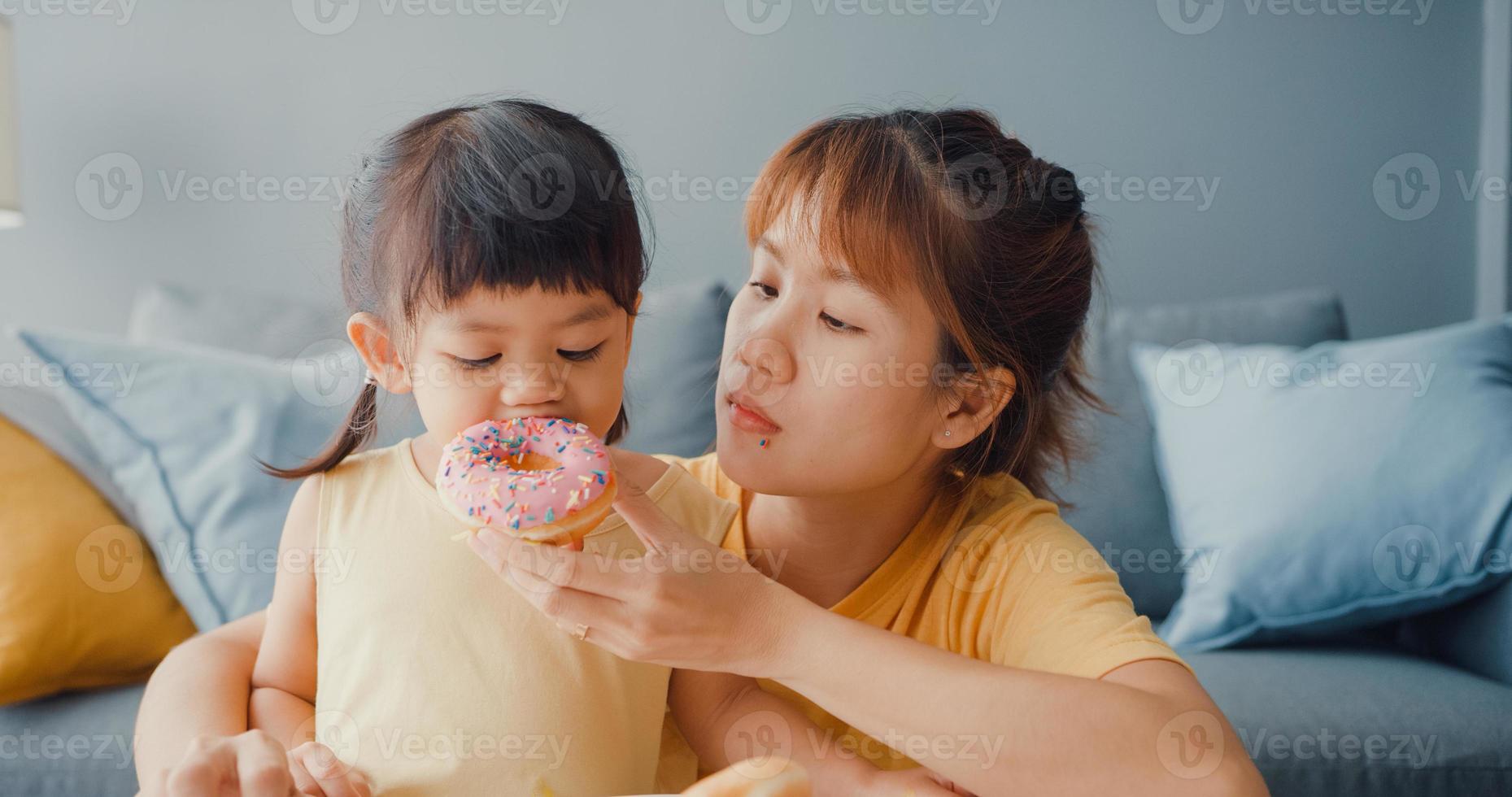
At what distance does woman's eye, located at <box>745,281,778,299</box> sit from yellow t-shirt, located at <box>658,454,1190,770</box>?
0.75ft

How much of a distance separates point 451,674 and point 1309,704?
132 cm

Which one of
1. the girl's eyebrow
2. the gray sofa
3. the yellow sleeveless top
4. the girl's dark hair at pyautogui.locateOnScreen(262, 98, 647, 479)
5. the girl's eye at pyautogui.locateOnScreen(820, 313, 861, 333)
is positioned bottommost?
the gray sofa

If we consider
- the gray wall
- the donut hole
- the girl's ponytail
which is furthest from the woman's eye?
the gray wall

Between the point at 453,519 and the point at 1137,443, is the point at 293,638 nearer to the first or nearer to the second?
the point at 453,519

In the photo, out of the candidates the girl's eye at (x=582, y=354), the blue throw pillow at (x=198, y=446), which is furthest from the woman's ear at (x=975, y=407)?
the blue throw pillow at (x=198, y=446)

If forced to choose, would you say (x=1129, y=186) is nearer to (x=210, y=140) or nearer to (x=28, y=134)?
(x=210, y=140)

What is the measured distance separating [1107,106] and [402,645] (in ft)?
7.61

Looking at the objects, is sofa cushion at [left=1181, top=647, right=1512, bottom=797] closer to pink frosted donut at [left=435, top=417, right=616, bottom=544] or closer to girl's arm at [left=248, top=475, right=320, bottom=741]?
pink frosted donut at [left=435, top=417, right=616, bottom=544]

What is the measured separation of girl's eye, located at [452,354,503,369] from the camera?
1.11 meters

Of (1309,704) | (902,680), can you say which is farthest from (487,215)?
(1309,704)

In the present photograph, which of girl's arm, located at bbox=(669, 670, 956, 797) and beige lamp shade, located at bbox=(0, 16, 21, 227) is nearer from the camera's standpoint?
girl's arm, located at bbox=(669, 670, 956, 797)

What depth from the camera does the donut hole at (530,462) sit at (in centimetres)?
108

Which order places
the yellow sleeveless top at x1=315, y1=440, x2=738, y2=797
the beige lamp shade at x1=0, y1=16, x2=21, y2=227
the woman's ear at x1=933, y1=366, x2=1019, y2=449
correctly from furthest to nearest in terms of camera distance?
the beige lamp shade at x1=0, y1=16, x2=21, y2=227 < the woman's ear at x1=933, y1=366, x2=1019, y2=449 < the yellow sleeveless top at x1=315, y1=440, x2=738, y2=797

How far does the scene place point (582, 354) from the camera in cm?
114
